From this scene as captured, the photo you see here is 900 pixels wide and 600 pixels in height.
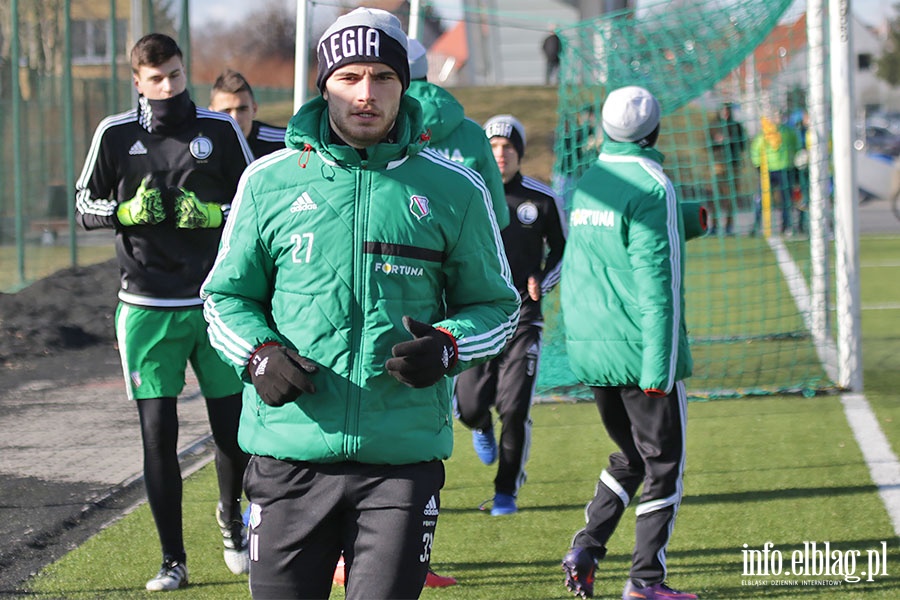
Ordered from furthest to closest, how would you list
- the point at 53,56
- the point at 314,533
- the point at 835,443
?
1. the point at 53,56
2. the point at 835,443
3. the point at 314,533

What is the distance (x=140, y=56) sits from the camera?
5309 millimetres

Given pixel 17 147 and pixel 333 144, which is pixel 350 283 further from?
pixel 17 147

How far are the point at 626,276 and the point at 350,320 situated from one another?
232 cm

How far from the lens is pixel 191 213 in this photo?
5.17m

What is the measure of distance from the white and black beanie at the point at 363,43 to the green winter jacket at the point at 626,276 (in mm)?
2000

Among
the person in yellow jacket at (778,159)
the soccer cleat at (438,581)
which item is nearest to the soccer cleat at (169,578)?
the soccer cleat at (438,581)

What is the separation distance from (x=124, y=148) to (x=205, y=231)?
0.50 metres

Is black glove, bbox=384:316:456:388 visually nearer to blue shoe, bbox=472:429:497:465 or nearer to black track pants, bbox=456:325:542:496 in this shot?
black track pants, bbox=456:325:542:496

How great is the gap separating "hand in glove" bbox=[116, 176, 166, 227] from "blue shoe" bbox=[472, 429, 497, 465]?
2873 mm

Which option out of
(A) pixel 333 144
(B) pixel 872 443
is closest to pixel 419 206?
(A) pixel 333 144

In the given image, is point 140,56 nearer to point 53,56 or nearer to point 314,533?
point 314,533

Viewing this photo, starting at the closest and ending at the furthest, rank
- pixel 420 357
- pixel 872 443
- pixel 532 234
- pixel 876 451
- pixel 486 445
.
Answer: pixel 420 357, pixel 532 234, pixel 486 445, pixel 876 451, pixel 872 443

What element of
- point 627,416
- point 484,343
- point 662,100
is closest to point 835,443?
point 627,416

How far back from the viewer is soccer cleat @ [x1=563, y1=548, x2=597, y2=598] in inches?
209
